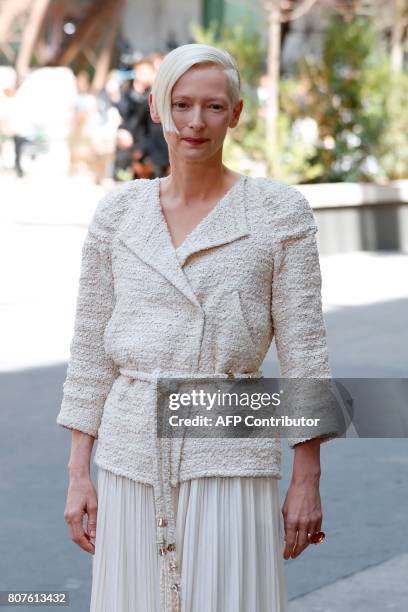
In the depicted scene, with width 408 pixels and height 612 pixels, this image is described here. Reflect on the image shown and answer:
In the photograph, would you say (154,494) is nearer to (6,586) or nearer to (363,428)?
(363,428)

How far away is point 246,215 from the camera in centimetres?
278

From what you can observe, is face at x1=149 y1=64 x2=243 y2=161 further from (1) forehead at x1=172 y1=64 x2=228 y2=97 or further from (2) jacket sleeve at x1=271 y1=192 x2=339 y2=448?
(2) jacket sleeve at x1=271 y1=192 x2=339 y2=448

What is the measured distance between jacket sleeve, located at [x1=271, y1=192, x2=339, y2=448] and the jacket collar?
104mm

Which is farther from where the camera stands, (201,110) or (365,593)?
Result: (365,593)

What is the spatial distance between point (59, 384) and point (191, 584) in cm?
646

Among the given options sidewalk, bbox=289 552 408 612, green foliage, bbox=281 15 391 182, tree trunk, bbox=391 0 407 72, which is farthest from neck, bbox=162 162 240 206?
tree trunk, bbox=391 0 407 72

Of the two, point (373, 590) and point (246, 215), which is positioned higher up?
point (246, 215)

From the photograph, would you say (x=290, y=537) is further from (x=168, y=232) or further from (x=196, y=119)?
(x=196, y=119)

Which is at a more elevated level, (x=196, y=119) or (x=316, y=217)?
(x=316, y=217)

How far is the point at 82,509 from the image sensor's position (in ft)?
9.51

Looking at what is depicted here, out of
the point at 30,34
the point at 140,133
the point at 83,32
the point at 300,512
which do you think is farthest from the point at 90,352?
the point at 83,32

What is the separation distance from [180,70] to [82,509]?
91cm

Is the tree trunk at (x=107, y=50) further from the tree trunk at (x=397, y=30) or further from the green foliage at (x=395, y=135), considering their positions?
the green foliage at (x=395, y=135)

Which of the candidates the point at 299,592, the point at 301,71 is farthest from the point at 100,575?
the point at 301,71
